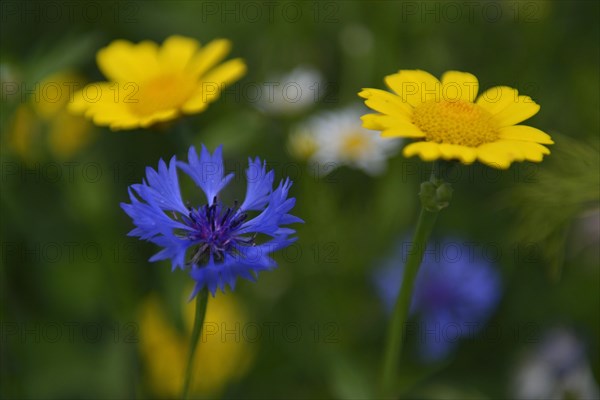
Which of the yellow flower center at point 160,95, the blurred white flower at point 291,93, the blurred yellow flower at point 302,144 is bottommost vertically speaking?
the blurred yellow flower at point 302,144

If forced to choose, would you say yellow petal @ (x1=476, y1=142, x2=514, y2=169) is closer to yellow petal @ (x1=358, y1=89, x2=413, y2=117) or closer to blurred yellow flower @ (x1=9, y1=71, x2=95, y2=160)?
yellow petal @ (x1=358, y1=89, x2=413, y2=117)

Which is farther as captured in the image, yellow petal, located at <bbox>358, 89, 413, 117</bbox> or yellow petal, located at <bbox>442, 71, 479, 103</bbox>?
yellow petal, located at <bbox>442, 71, 479, 103</bbox>

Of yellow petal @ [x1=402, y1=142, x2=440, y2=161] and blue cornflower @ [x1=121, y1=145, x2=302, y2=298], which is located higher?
yellow petal @ [x1=402, y1=142, x2=440, y2=161]

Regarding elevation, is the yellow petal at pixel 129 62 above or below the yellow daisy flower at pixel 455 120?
below

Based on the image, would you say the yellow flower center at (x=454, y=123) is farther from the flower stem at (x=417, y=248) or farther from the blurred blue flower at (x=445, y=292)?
the blurred blue flower at (x=445, y=292)

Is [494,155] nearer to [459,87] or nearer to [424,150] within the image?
[424,150]

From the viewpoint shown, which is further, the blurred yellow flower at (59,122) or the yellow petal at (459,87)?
the blurred yellow flower at (59,122)

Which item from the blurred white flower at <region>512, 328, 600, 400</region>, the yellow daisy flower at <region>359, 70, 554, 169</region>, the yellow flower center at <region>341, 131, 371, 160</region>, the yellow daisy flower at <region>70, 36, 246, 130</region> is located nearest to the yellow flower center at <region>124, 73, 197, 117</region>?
the yellow daisy flower at <region>70, 36, 246, 130</region>

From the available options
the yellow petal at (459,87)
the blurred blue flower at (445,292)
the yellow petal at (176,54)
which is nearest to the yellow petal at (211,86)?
the yellow petal at (176,54)
